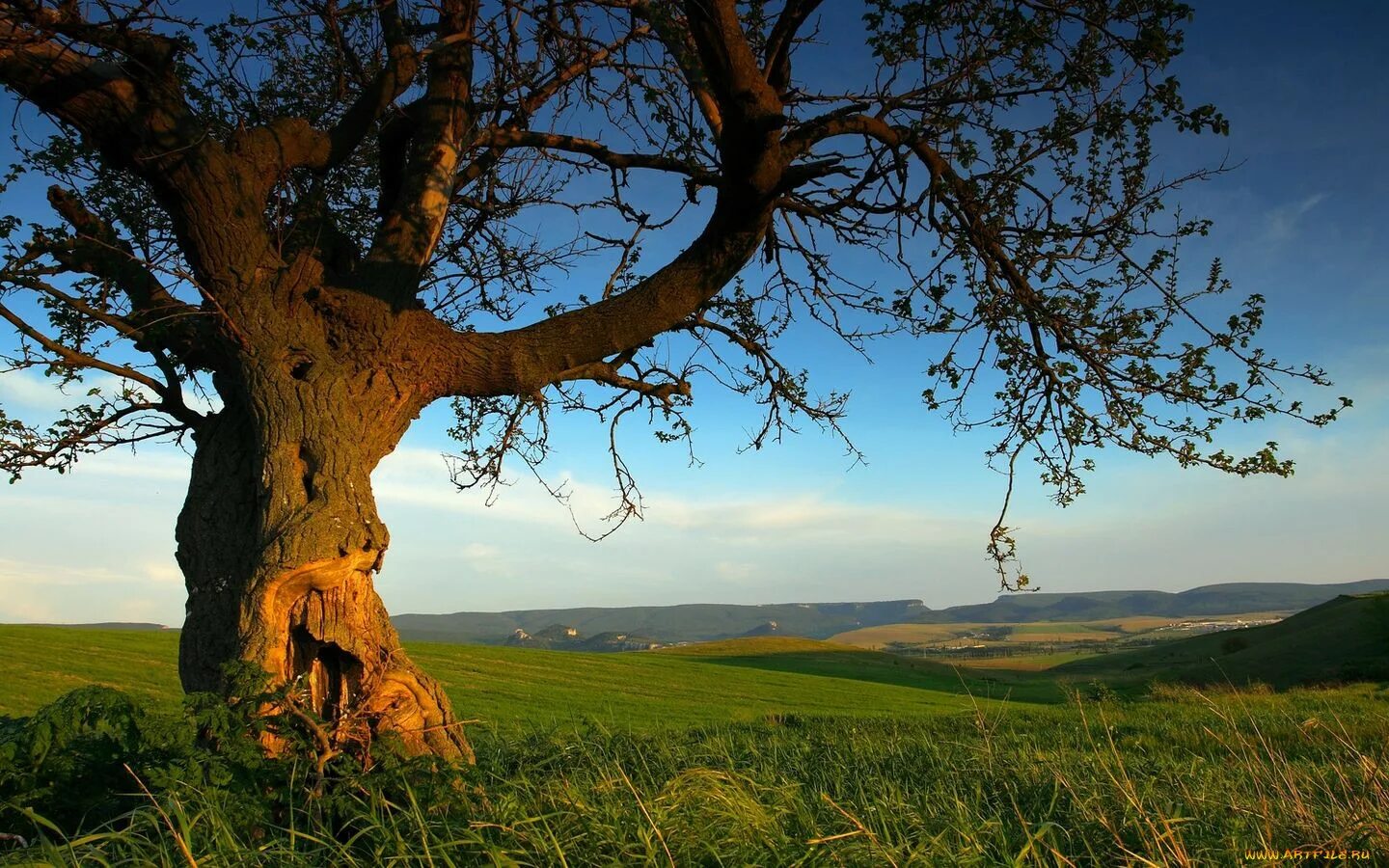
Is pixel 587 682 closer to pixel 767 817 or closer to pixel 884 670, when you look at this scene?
pixel 884 670

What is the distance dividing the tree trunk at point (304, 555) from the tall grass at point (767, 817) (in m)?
0.90

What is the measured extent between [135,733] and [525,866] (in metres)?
2.58

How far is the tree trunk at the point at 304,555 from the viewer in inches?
228

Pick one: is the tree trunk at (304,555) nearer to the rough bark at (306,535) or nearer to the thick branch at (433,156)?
the rough bark at (306,535)

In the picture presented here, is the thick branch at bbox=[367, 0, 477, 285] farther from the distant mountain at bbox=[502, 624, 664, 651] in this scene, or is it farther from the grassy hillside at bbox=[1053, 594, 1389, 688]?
the distant mountain at bbox=[502, 624, 664, 651]

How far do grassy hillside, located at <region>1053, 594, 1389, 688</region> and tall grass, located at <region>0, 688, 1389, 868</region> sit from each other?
22.8 meters

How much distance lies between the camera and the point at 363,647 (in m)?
6.03

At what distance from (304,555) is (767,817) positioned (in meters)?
3.60

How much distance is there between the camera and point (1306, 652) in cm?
3384

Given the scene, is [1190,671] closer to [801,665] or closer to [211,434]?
[801,665]

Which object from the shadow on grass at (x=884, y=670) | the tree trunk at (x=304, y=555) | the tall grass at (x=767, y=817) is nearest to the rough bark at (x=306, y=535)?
the tree trunk at (x=304, y=555)

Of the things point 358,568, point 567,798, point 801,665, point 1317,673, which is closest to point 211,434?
point 358,568

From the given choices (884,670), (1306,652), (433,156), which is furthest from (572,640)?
(433,156)

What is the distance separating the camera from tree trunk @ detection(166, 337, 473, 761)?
19.0 ft
